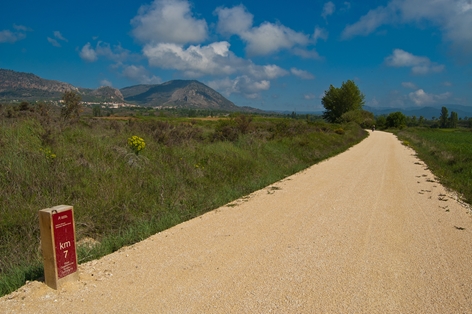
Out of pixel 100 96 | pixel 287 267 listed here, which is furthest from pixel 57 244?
pixel 100 96

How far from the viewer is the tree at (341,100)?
83125 mm

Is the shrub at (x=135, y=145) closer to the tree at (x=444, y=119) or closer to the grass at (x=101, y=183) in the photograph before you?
the grass at (x=101, y=183)

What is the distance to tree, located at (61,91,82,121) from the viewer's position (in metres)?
13.1

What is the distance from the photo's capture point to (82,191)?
693 cm

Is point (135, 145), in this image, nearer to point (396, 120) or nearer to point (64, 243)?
point (64, 243)

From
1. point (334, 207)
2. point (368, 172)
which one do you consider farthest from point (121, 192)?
point (368, 172)

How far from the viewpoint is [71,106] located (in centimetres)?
1338

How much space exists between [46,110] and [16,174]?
6.10 metres

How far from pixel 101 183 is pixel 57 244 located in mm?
3541

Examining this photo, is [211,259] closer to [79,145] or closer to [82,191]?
[82,191]

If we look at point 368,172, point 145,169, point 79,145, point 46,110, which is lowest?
point 368,172

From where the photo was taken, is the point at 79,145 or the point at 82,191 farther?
the point at 79,145

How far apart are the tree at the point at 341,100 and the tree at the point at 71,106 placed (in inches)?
2975

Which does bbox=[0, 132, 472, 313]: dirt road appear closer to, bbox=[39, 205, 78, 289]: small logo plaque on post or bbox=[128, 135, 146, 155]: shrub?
bbox=[39, 205, 78, 289]: small logo plaque on post
